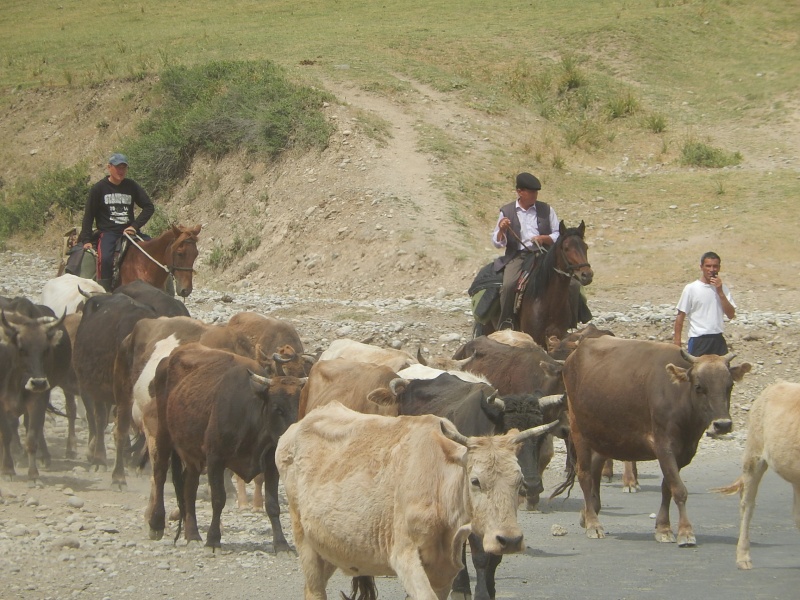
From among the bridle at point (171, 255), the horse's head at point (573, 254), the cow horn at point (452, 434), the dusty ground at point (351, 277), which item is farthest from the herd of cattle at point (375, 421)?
the bridle at point (171, 255)

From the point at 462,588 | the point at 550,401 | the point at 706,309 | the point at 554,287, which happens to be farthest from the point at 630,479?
the point at 462,588

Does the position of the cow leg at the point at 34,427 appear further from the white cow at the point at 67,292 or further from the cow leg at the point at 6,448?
the white cow at the point at 67,292

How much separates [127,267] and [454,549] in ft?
36.8

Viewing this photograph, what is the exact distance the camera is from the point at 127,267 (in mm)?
17156

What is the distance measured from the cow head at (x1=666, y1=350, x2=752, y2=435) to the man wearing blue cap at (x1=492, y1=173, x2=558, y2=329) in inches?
187

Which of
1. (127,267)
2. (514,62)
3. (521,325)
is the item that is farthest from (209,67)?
(521,325)

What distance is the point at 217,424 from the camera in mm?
10109

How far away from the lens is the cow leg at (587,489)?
1088 centimetres

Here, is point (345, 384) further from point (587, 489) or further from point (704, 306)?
point (704, 306)

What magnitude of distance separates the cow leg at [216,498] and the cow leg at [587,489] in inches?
123

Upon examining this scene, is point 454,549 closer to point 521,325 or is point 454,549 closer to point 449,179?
point 521,325

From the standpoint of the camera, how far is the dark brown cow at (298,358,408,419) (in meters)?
9.88

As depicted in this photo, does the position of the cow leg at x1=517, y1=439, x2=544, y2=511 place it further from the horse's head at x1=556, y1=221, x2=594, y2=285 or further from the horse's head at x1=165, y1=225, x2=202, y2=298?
the horse's head at x1=165, y1=225, x2=202, y2=298

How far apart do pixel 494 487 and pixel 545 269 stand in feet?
28.0
